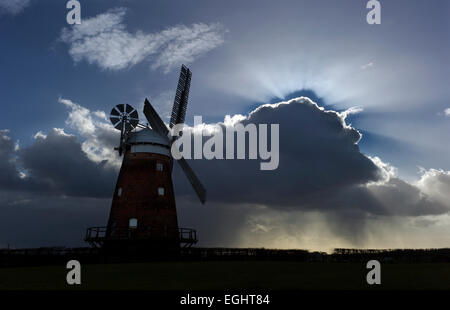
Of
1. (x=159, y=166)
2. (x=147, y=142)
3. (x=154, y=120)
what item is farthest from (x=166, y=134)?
(x=159, y=166)

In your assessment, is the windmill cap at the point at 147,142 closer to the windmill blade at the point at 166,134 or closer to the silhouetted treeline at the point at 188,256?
the windmill blade at the point at 166,134

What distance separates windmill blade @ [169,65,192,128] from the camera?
121 ft

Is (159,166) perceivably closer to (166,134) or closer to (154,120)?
(166,134)

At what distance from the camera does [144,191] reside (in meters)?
31.8

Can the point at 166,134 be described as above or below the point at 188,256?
above

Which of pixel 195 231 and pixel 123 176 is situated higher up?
pixel 123 176

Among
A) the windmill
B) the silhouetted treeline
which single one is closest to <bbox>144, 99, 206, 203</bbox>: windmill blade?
the windmill

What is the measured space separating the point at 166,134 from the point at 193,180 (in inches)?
194

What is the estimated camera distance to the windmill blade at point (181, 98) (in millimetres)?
36906
